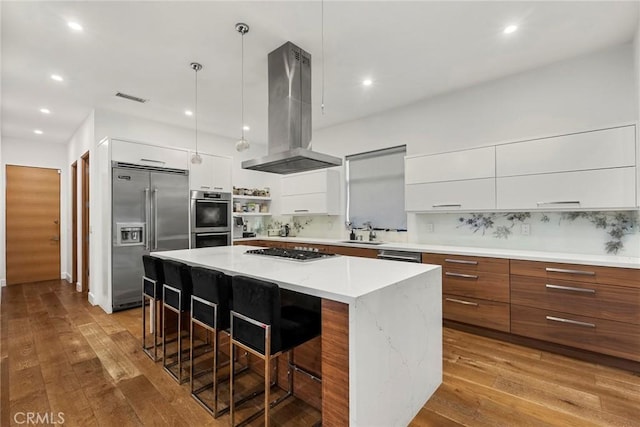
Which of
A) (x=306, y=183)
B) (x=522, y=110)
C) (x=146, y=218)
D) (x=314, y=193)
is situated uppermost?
(x=522, y=110)

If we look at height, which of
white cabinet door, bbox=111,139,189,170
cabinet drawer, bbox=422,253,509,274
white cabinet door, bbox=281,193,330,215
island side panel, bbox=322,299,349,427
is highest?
white cabinet door, bbox=111,139,189,170

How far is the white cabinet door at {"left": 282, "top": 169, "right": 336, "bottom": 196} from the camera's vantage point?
4738 millimetres

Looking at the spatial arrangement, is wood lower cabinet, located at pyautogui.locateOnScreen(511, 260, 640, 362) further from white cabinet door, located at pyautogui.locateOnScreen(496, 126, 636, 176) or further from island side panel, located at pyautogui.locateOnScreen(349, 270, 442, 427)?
island side panel, located at pyautogui.locateOnScreen(349, 270, 442, 427)

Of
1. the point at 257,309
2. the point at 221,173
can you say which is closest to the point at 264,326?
the point at 257,309

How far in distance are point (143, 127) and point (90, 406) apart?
3.79m

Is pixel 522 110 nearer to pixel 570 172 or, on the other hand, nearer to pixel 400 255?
pixel 570 172

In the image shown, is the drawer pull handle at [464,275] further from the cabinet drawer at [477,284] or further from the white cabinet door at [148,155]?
the white cabinet door at [148,155]

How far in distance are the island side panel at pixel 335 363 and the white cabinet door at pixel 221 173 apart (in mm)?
3823

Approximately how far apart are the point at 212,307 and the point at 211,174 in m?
3.24

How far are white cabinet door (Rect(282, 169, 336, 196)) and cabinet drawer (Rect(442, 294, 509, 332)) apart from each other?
97.0 inches

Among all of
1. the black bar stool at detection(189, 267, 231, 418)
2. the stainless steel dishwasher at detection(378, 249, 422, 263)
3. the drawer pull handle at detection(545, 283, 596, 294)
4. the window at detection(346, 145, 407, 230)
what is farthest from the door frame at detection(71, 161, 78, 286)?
the drawer pull handle at detection(545, 283, 596, 294)

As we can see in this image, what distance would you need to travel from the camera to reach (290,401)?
1945mm

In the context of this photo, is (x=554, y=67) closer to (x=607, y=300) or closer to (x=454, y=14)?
(x=454, y=14)

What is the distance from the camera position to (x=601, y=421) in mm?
1737
